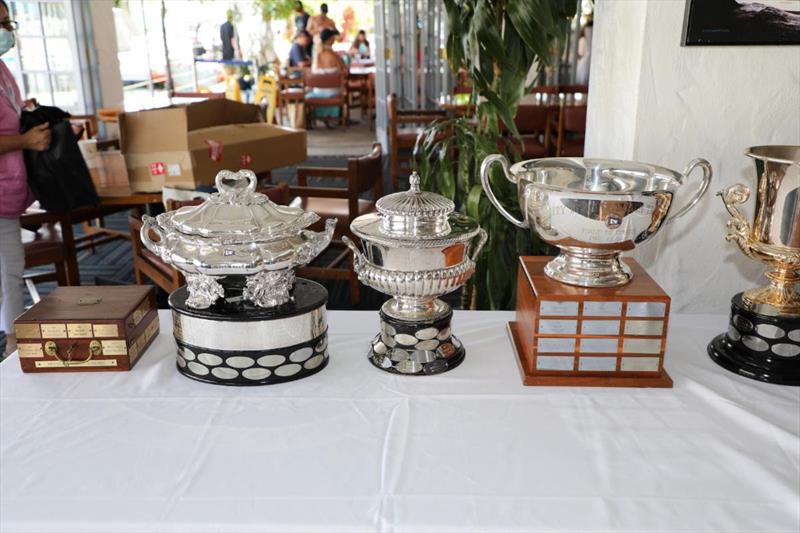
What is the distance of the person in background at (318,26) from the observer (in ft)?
23.8

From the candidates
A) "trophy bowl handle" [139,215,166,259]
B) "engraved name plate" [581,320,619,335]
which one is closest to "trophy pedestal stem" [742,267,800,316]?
"engraved name plate" [581,320,619,335]

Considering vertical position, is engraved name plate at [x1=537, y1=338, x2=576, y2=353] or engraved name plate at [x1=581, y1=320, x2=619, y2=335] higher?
engraved name plate at [x1=581, y1=320, x2=619, y2=335]

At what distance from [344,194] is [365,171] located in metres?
0.10

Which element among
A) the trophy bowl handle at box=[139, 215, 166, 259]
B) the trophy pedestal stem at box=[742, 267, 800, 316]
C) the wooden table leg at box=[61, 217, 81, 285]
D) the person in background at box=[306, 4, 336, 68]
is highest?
the person in background at box=[306, 4, 336, 68]

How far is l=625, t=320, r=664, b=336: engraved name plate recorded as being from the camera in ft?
3.13

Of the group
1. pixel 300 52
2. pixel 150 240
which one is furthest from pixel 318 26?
pixel 150 240

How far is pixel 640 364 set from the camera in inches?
38.6

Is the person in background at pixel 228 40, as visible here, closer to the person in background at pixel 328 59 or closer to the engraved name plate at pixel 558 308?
the person in background at pixel 328 59

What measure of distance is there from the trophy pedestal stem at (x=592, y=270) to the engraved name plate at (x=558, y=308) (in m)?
0.05

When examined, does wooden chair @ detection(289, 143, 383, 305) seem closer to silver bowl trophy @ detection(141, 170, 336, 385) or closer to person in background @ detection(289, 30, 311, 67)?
silver bowl trophy @ detection(141, 170, 336, 385)

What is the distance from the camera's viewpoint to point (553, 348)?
97 cm

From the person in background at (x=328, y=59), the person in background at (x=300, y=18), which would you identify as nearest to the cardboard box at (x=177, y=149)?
the person in background at (x=328, y=59)

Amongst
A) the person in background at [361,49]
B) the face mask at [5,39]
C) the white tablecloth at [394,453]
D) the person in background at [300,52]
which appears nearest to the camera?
the white tablecloth at [394,453]

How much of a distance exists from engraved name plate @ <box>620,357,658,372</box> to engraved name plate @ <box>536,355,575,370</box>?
0.24 feet
